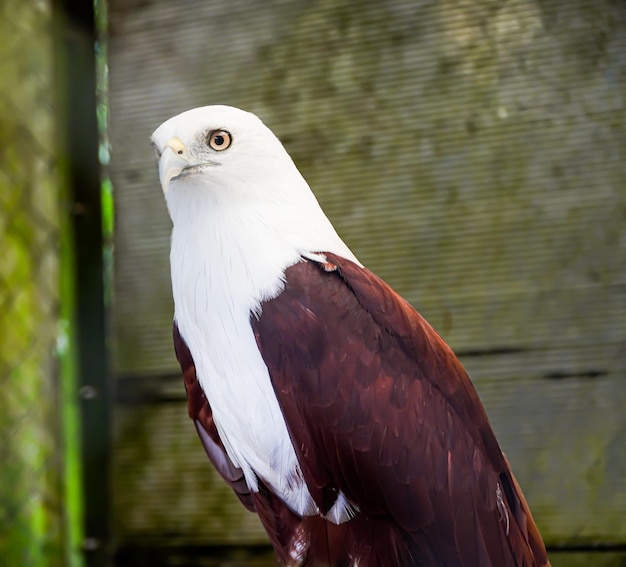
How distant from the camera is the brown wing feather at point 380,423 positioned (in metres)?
1.06

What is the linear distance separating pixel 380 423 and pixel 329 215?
939 millimetres

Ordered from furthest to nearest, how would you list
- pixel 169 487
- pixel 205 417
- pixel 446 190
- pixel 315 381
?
pixel 169 487 → pixel 446 190 → pixel 205 417 → pixel 315 381

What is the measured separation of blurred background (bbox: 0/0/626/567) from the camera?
1.80 meters

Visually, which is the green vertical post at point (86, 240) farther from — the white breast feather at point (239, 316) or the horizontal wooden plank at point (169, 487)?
the white breast feather at point (239, 316)

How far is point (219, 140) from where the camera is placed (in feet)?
3.77

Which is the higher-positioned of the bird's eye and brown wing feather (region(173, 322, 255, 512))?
the bird's eye

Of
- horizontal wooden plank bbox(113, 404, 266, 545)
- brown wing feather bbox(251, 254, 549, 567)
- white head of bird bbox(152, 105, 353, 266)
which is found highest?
white head of bird bbox(152, 105, 353, 266)

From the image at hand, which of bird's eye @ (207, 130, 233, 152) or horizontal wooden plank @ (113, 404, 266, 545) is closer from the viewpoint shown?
bird's eye @ (207, 130, 233, 152)

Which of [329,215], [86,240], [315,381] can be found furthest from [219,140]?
[86,240]

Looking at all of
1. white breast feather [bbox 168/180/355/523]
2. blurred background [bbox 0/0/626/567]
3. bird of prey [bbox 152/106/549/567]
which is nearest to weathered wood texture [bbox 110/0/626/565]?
blurred background [bbox 0/0/626/567]

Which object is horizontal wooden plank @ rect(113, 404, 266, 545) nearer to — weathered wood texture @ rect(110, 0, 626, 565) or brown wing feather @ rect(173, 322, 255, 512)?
weathered wood texture @ rect(110, 0, 626, 565)

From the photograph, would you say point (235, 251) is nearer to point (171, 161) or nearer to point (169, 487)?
point (171, 161)

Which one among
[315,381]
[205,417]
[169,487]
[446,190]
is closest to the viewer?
[315,381]

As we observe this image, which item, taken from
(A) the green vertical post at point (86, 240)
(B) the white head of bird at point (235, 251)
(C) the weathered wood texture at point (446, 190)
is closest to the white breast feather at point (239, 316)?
(B) the white head of bird at point (235, 251)
